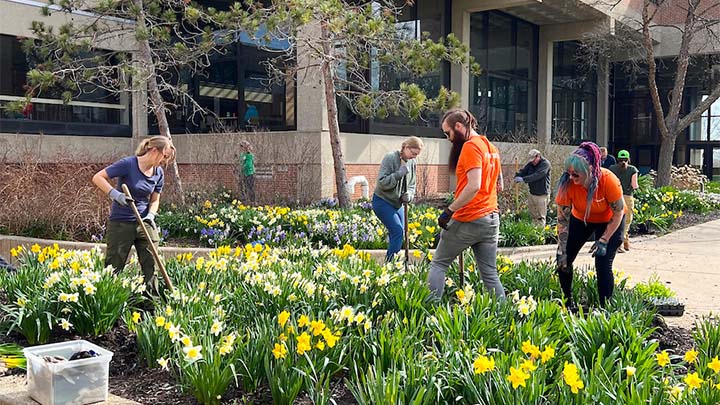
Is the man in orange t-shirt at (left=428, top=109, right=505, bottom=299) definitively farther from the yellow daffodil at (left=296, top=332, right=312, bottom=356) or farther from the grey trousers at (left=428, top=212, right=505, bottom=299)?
→ the yellow daffodil at (left=296, top=332, right=312, bottom=356)

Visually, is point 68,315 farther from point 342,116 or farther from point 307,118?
point 342,116

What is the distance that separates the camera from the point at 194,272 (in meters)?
5.70

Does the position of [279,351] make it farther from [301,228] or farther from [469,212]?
[301,228]

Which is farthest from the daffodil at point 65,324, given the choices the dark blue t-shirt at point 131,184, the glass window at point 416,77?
the glass window at point 416,77

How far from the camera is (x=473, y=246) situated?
5.24 m

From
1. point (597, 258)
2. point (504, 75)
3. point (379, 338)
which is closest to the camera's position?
point (379, 338)

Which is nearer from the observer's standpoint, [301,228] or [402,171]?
[402,171]

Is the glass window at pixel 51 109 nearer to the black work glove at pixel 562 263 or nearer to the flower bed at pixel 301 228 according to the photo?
the flower bed at pixel 301 228

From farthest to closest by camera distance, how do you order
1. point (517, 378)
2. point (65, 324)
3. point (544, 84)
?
1. point (544, 84)
2. point (65, 324)
3. point (517, 378)

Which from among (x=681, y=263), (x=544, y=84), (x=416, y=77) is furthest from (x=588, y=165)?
(x=544, y=84)

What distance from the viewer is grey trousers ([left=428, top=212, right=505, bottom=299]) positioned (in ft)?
16.8

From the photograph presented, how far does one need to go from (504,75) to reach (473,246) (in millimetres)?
20181

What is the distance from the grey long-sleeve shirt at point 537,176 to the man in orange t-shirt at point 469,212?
6149 mm

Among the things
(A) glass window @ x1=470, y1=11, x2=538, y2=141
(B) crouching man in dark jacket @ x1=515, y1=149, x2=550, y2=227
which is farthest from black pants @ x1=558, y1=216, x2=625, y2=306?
(A) glass window @ x1=470, y1=11, x2=538, y2=141
